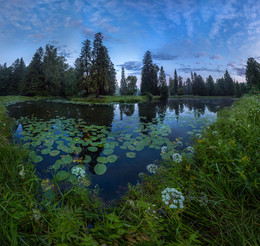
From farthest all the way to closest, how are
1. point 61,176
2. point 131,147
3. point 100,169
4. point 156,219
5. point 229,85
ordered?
1. point 229,85
2. point 131,147
3. point 100,169
4. point 61,176
5. point 156,219

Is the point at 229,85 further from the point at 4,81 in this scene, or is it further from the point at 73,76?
the point at 4,81

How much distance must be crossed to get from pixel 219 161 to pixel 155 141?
2769mm

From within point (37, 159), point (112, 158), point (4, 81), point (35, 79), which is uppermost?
point (4, 81)

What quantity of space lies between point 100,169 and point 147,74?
129 feet

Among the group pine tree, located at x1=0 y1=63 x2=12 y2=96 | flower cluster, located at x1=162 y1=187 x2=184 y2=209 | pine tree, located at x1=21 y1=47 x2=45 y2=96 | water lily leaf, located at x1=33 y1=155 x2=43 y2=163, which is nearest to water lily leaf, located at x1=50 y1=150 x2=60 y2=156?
water lily leaf, located at x1=33 y1=155 x2=43 y2=163

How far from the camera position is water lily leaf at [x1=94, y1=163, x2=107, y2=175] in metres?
3.07

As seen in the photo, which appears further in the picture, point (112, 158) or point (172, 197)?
point (112, 158)

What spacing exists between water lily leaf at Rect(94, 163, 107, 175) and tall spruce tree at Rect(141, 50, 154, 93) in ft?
116

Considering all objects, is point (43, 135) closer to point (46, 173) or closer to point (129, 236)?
point (46, 173)

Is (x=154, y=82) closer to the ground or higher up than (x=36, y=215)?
higher up

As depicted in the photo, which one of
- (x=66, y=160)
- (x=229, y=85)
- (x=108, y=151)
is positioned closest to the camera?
(x=66, y=160)

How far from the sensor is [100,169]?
10.4 feet

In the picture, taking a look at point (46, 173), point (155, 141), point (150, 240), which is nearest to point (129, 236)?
point (150, 240)

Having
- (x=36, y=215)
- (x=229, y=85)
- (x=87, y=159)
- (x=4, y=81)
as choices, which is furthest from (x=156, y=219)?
(x=229, y=85)
